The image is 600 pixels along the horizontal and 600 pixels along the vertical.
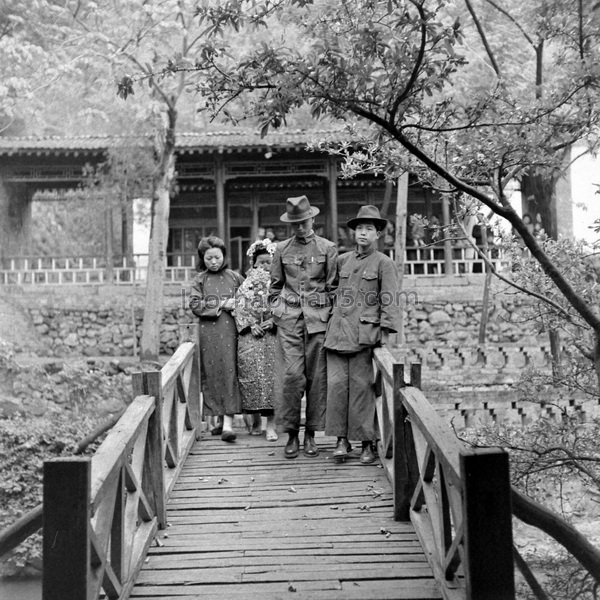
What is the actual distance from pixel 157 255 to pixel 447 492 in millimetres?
12381

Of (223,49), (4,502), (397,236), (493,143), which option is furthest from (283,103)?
(397,236)

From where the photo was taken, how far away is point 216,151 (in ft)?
54.8

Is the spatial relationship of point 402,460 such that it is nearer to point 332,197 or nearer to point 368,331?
point 368,331

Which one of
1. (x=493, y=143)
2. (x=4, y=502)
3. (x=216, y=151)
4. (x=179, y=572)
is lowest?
(x=4, y=502)

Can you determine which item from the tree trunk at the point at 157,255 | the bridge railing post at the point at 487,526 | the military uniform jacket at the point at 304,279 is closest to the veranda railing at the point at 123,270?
Answer: the tree trunk at the point at 157,255

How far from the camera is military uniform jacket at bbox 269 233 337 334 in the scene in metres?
5.49

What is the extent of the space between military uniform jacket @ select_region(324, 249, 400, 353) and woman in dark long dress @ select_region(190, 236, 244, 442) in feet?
3.98

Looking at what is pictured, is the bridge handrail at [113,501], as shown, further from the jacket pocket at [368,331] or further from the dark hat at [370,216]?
the dark hat at [370,216]

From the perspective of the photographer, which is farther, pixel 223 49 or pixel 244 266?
pixel 244 266

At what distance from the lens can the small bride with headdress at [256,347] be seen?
20.2 feet

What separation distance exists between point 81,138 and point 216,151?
3161 mm

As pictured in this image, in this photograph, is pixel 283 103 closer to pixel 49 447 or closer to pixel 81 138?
pixel 49 447

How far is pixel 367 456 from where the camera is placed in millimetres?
5312

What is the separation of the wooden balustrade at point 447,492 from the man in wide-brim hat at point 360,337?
125 mm
